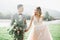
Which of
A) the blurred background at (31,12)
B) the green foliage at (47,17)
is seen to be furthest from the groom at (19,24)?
the green foliage at (47,17)

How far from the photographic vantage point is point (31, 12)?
2.01 meters

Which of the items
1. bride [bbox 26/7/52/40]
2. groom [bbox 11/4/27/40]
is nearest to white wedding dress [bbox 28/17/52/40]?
bride [bbox 26/7/52/40]

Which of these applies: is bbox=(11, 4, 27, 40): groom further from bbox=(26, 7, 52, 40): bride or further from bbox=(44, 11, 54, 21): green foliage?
bbox=(44, 11, 54, 21): green foliage

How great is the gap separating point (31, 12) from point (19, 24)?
186 mm

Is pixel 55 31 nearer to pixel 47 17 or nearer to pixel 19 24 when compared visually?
pixel 47 17

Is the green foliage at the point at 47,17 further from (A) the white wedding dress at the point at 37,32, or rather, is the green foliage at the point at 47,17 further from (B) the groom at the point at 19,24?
(B) the groom at the point at 19,24

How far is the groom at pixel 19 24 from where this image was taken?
78.2 inches

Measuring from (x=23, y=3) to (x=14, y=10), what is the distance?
0.41 ft

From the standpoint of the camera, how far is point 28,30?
2002 millimetres

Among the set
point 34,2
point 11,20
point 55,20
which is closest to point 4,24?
point 11,20

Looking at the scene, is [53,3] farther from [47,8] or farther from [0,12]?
[0,12]

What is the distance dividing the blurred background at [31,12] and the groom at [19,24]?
0.14 ft

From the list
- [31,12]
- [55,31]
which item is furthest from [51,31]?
[31,12]

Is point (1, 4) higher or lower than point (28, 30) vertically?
higher
